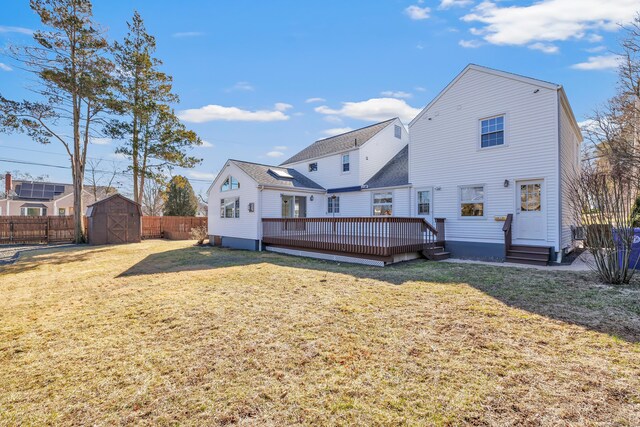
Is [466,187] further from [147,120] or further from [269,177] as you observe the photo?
[147,120]

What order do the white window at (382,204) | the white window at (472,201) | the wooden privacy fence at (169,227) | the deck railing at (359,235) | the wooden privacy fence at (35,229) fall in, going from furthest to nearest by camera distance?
1. the wooden privacy fence at (169,227)
2. the wooden privacy fence at (35,229)
3. the white window at (382,204)
4. the white window at (472,201)
5. the deck railing at (359,235)

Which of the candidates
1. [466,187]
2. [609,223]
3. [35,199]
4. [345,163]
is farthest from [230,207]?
[35,199]

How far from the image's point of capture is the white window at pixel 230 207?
50.9 ft

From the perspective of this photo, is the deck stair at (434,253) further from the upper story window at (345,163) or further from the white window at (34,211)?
the white window at (34,211)

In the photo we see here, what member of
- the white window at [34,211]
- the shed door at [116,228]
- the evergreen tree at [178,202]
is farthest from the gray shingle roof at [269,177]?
the white window at [34,211]

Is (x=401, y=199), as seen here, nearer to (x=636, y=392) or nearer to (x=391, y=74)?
(x=391, y=74)

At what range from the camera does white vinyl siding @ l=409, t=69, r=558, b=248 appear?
9.38 meters

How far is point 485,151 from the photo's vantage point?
1066 cm

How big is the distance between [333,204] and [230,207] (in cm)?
584

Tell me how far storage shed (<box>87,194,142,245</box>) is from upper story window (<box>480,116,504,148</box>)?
2012 centimetres

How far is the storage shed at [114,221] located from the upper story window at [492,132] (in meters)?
20.1

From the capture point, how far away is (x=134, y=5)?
770 inches

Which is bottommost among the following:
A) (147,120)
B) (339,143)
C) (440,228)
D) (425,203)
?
(440,228)

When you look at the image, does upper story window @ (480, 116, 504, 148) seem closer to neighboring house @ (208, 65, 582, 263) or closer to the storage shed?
neighboring house @ (208, 65, 582, 263)
